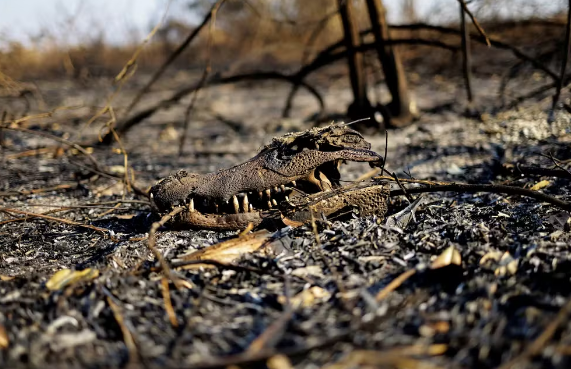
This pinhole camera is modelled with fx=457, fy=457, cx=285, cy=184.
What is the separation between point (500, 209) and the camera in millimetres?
2250

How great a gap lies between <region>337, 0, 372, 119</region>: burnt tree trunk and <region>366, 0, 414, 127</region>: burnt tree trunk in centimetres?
20

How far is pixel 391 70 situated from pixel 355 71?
0.37 m

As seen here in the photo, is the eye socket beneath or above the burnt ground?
above

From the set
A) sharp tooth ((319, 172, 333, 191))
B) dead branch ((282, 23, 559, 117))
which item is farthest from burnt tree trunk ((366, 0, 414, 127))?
sharp tooth ((319, 172, 333, 191))

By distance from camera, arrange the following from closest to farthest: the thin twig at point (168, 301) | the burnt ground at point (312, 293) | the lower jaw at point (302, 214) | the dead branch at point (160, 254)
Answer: the burnt ground at point (312, 293) < the thin twig at point (168, 301) < the dead branch at point (160, 254) < the lower jaw at point (302, 214)

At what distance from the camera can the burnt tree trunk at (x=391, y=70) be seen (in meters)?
4.23

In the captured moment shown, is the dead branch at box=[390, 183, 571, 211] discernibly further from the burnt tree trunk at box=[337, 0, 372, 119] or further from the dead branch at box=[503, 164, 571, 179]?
the burnt tree trunk at box=[337, 0, 372, 119]

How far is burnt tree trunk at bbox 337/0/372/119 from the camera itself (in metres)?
4.42

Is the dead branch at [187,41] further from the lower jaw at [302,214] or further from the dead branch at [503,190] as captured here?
the dead branch at [503,190]

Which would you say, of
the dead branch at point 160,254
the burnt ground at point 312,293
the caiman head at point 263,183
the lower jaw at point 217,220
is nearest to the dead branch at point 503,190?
the burnt ground at point 312,293

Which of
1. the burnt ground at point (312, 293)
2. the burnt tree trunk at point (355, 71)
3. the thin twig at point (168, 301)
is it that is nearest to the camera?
the burnt ground at point (312, 293)

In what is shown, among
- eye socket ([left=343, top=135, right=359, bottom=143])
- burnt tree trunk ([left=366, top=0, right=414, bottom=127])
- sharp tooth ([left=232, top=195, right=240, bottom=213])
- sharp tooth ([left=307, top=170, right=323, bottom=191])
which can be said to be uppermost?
burnt tree trunk ([left=366, top=0, right=414, bottom=127])

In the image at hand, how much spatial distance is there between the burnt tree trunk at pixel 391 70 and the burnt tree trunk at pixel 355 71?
201mm

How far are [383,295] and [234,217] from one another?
2.69 ft
